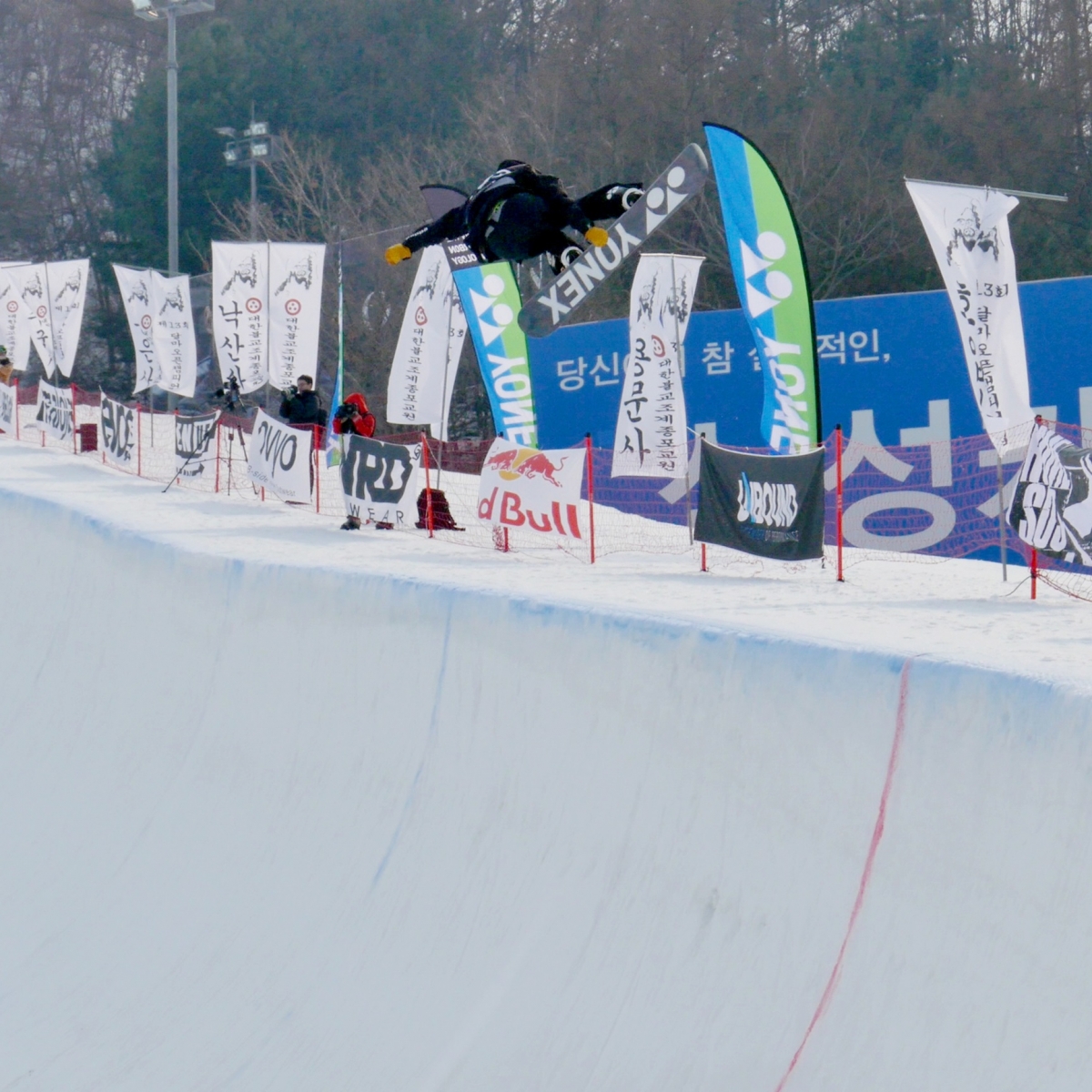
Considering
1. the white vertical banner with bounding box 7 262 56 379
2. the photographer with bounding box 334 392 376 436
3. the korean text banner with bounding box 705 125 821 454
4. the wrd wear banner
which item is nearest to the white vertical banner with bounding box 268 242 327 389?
the photographer with bounding box 334 392 376 436

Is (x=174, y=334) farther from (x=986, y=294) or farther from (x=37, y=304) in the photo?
(x=986, y=294)

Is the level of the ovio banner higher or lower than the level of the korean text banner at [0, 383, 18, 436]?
lower

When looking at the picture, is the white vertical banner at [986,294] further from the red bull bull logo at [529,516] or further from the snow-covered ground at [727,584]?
the red bull bull logo at [529,516]

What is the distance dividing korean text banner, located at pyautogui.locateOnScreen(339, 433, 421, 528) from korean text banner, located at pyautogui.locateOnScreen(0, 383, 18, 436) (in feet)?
36.2

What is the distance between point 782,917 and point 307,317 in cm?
1196

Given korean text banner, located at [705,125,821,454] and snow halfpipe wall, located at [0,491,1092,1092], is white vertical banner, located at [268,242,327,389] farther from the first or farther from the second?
snow halfpipe wall, located at [0,491,1092,1092]

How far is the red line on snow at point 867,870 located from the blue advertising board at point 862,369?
11.9m

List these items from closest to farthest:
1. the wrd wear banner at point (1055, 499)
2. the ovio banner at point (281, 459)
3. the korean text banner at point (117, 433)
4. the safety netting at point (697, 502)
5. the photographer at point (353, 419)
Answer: the wrd wear banner at point (1055, 499) < the safety netting at point (697, 502) < the photographer at point (353, 419) < the ovio banner at point (281, 459) < the korean text banner at point (117, 433)

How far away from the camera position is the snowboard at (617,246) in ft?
24.4

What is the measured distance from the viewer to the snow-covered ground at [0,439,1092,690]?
6.07m

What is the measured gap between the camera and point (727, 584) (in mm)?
9062

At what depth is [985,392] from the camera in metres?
9.50

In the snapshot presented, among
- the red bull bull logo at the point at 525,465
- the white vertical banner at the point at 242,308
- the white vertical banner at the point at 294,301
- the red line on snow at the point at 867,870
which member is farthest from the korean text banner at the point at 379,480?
the red line on snow at the point at 867,870

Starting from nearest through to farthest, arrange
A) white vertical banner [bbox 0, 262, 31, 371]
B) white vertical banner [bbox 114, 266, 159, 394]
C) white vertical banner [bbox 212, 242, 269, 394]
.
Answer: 1. white vertical banner [bbox 212, 242, 269, 394]
2. white vertical banner [bbox 114, 266, 159, 394]
3. white vertical banner [bbox 0, 262, 31, 371]
